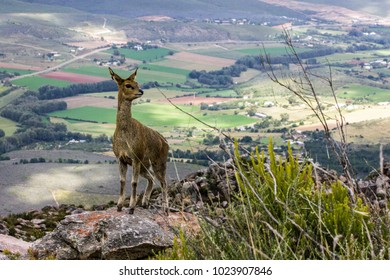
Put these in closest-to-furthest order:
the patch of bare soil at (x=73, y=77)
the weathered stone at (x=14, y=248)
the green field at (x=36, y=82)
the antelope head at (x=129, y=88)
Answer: the antelope head at (x=129, y=88), the weathered stone at (x=14, y=248), the patch of bare soil at (x=73, y=77), the green field at (x=36, y=82)

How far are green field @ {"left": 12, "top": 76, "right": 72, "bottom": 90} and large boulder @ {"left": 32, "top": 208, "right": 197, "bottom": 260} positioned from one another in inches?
2439

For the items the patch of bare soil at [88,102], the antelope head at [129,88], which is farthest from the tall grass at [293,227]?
the patch of bare soil at [88,102]

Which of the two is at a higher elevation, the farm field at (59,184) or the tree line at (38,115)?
the farm field at (59,184)

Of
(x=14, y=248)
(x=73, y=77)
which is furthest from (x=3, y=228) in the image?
(x=73, y=77)

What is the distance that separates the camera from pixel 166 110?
2056 inches

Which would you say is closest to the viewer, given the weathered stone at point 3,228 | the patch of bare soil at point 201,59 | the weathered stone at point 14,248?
the weathered stone at point 14,248

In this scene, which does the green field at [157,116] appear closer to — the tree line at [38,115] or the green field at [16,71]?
the tree line at [38,115]

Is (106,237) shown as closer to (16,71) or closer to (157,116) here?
(157,116)

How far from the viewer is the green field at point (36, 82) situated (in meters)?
74.1

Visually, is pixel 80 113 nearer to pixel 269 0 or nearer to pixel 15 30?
pixel 15 30

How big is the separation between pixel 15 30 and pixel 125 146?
372 feet

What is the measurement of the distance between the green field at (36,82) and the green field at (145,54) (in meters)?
13.6

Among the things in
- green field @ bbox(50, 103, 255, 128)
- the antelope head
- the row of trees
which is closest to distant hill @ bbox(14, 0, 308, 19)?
the row of trees

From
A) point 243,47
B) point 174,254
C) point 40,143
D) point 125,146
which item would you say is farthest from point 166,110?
point 243,47
